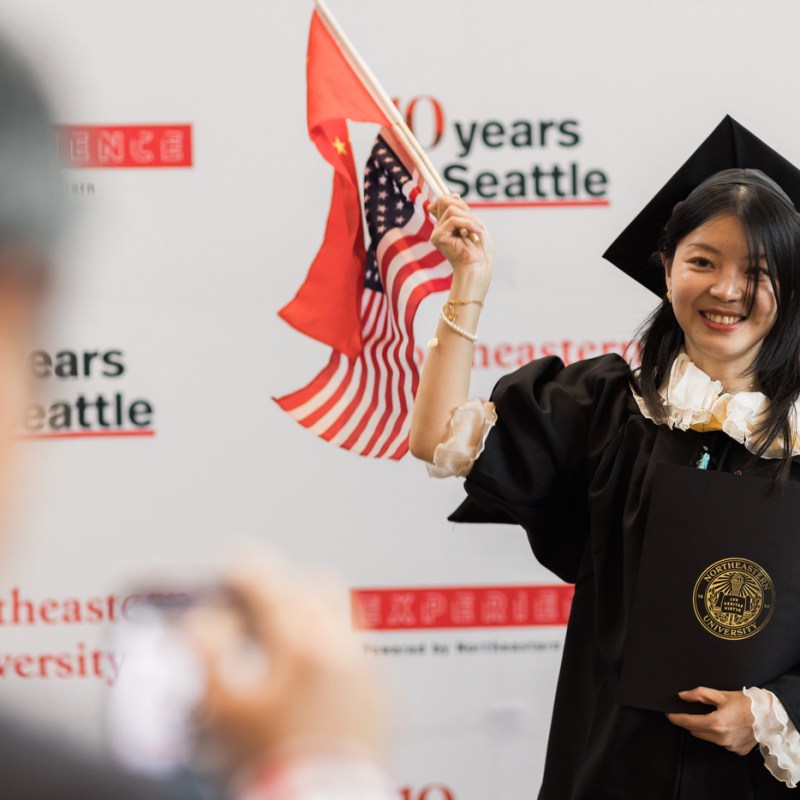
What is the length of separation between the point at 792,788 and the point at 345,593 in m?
1.27

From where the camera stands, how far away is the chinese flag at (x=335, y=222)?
155 centimetres

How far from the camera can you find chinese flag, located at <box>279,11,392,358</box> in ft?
5.10

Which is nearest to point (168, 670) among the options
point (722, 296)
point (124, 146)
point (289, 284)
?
point (289, 284)

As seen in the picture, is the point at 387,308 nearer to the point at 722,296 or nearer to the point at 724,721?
the point at 722,296

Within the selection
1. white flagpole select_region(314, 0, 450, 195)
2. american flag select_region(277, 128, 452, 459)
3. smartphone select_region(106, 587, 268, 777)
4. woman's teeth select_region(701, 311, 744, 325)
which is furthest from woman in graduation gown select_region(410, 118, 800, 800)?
smartphone select_region(106, 587, 268, 777)

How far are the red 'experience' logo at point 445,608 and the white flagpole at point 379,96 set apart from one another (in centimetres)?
113

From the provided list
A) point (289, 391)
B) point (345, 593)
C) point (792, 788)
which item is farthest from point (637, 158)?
point (792, 788)

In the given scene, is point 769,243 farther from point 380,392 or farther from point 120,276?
point 120,276

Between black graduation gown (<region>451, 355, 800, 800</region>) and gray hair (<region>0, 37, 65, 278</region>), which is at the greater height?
gray hair (<region>0, 37, 65, 278</region>)

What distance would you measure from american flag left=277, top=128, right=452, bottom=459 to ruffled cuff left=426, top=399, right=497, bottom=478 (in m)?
0.36

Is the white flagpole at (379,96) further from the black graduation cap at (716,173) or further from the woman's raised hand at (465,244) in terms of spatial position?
the black graduation cap at (716,173)

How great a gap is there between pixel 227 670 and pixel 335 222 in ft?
3.88

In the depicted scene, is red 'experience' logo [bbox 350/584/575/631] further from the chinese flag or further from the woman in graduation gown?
the woman in graduation gown

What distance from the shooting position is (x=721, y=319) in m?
1.27
